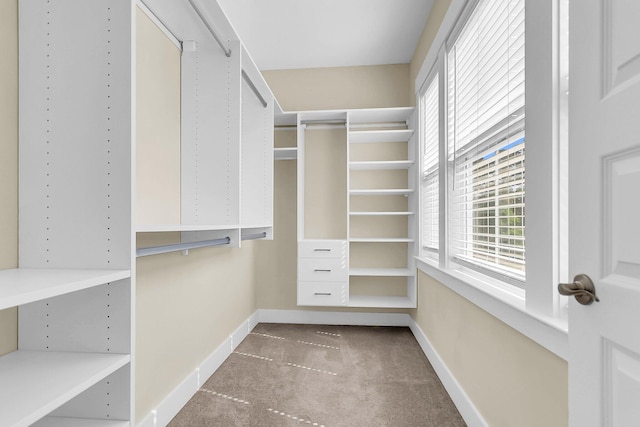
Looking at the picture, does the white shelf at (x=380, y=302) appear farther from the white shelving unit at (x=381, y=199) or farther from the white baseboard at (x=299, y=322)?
the white baseboard at (x=299, y=322)

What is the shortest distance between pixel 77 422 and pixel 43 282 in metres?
0.44

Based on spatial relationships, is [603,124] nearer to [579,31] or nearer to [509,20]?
[579,31]

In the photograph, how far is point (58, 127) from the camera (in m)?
0.93

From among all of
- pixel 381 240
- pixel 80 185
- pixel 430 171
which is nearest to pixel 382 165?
pixel 430 171

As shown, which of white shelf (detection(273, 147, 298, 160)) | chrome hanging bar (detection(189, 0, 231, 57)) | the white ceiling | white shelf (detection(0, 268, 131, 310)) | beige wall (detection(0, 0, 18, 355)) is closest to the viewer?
white shelf (detection(0, 268, 131, 310))

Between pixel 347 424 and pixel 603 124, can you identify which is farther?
pixel 347 424

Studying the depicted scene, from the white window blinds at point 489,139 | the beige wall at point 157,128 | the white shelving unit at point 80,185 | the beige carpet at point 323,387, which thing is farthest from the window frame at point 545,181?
the beige wall at point 157,128

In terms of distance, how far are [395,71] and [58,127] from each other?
3.16 metres

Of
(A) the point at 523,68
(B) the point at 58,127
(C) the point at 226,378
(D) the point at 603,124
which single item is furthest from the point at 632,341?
(C) the point at 226,378

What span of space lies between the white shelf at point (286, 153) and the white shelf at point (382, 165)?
1.85ft

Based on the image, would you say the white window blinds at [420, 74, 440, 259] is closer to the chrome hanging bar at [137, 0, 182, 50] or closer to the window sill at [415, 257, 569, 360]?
the window sill at [415, 257, 569, 360]

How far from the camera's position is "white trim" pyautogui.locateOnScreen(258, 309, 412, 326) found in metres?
3.42

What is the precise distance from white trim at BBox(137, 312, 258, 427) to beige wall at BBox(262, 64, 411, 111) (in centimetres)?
231

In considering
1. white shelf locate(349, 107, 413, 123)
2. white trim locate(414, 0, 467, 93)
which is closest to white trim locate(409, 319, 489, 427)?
white shelf locate(349, 107, 413, 123)
